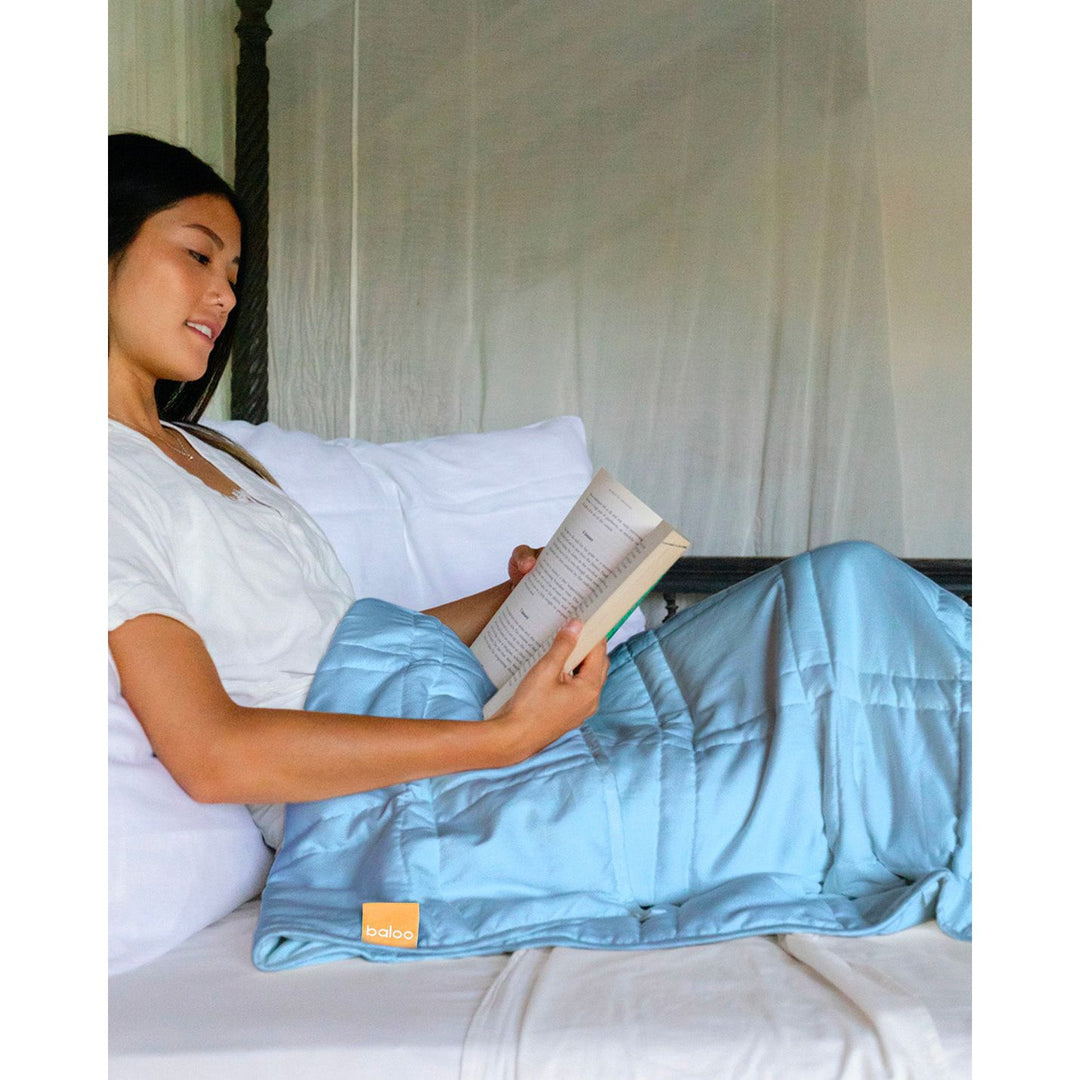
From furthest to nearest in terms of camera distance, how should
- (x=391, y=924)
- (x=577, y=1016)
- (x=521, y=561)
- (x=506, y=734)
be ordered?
1. (x=521, y=561)
2. (x=506, y=734)
3. (x=391, y=924)
4. (x=577, y=1016)

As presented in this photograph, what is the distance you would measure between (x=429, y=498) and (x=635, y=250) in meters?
0.85

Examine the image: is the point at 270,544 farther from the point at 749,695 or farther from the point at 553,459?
the point at 553,459

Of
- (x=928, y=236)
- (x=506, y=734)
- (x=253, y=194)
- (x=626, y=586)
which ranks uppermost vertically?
(x=253, y=194)

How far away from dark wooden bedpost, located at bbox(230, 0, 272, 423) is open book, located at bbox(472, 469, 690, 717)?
117 cm

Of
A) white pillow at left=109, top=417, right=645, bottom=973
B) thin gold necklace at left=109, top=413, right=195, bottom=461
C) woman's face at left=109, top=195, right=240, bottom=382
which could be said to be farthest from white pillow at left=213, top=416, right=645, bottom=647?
woman's face at left=109, top=195, right=240, bottom=382

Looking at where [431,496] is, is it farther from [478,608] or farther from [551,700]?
[551,700]

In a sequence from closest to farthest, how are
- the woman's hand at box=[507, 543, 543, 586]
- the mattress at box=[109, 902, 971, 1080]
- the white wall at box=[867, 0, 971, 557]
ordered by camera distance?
the mattress at box=[109, 902, 971, 1080] < the woman's hand at box=[507, 543, 543, 586] < the white wall at box=[867, 0, 971, 557]

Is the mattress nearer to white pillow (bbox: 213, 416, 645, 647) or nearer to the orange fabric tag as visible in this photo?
the orange fabric tag

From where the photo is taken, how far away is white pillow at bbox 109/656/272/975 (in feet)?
2.60

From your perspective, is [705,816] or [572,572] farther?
[572,572]

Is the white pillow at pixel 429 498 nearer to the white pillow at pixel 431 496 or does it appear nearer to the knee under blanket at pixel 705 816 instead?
the white pillow at pixel 431 496

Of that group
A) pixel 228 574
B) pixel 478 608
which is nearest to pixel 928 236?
pixel 478 608

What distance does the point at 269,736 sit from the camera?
0.84 meters

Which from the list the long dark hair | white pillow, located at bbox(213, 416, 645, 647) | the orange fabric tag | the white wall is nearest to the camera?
the orange fabric tag
